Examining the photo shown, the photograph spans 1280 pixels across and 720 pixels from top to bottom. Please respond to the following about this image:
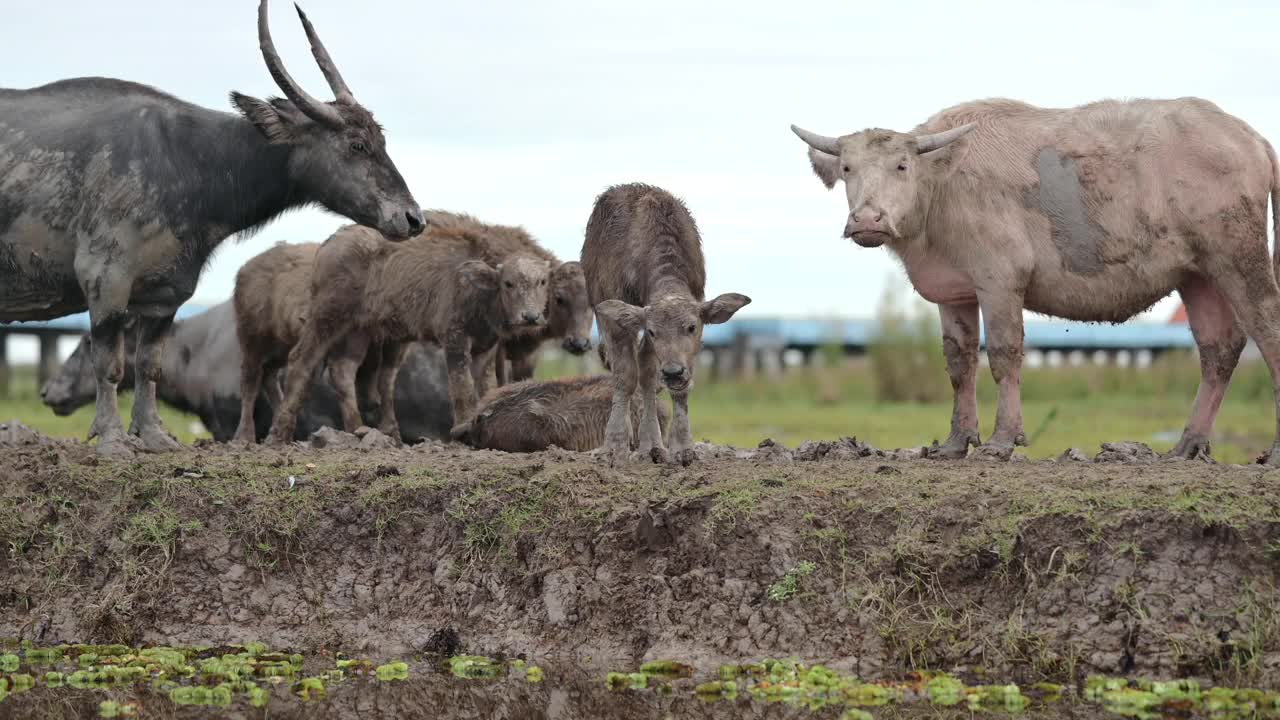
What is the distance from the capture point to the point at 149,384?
11.0 meters

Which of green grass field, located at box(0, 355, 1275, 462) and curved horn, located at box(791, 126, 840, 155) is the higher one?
curved horn, located at box(791, 126, 840, 155)

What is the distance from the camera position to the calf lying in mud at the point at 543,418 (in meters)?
12.0

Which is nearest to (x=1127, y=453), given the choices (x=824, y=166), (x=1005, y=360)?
(x=1005, y=360)

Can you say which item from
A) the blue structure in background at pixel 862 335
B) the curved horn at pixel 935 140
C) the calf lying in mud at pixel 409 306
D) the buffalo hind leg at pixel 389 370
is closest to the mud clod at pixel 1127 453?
the curved horn at pixel 935 140

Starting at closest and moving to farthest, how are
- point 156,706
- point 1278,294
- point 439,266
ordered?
point 156,706 → point 1278,294 → point 439,266

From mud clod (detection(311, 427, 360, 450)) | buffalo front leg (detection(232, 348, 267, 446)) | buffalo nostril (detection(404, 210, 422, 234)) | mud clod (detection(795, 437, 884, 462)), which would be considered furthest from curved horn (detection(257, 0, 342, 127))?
buffalo front leg (detection(232, 348, 267, 446))

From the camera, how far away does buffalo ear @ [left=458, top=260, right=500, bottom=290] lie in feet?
42.7

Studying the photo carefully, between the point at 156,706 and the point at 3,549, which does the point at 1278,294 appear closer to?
the point at 156,706

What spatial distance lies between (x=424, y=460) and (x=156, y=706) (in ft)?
9.14

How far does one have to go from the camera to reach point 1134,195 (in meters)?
10.2

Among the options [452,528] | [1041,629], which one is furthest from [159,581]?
[1041,629]

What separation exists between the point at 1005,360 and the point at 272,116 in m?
4.84

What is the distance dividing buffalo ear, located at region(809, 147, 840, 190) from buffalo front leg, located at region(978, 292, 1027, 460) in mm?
1339

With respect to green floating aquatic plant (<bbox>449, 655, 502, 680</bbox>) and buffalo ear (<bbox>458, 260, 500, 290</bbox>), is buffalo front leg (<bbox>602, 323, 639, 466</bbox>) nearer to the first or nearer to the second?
green floating aquatic plant (<bbox>449, 655, 502, 680</bbox>)
